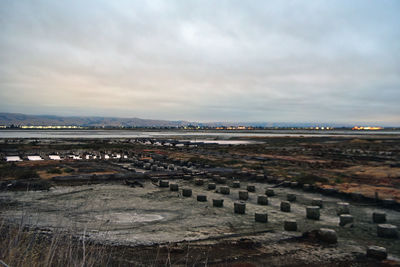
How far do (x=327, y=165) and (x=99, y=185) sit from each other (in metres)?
20.5

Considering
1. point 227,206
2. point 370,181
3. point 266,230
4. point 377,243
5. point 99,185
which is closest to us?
point 377,243

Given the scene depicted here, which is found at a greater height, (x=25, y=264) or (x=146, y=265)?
(x=25, y=264)

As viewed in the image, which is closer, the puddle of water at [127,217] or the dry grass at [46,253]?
the dry grass at [46,253]

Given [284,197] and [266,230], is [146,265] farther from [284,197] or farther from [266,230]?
[284,197]

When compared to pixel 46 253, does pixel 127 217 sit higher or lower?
lower

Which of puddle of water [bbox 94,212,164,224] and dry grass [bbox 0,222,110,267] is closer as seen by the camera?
dry grass [bbox 0,222,110,267]

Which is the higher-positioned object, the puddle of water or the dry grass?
the dry grass

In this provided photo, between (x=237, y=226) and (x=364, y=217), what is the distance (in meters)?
5.31

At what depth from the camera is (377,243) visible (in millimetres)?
9547

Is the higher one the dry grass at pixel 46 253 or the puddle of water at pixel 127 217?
the dry grass at pixel 46 253

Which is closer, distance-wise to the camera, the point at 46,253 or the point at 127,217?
the point at 46,253

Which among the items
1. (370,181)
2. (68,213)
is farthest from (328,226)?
(370,181)

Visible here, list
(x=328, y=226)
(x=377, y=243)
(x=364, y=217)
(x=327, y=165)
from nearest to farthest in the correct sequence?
(x=377, y=243)
(x=328, y=226)
(x=364, y=217)
(x=327, y=165)

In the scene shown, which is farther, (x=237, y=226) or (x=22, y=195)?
(x=22, y=195)
